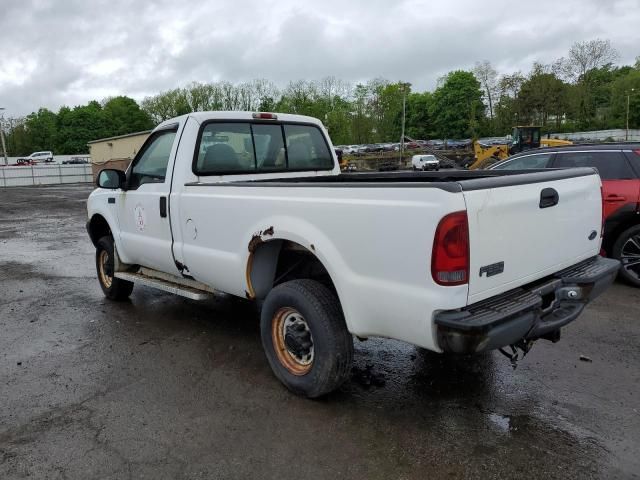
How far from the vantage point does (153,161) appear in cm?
508

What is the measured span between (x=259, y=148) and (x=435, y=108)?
84993 mm

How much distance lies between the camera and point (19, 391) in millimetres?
3967

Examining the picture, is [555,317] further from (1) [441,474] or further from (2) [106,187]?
(2) [106,187]

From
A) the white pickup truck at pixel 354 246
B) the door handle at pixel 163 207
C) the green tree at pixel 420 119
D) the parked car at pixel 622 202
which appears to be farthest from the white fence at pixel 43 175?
the green tree at pixel 420 119

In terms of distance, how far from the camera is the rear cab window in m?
4.70

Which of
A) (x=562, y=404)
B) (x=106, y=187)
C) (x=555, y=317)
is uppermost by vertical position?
(x=106, y=187)

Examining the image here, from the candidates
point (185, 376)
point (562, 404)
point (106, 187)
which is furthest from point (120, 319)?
point (562, 404)

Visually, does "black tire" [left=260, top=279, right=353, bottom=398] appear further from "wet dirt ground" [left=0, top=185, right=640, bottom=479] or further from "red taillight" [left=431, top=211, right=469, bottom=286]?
"red taillight" [left=431, top=211, right=469, bottom=286]

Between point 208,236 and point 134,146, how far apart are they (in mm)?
29934

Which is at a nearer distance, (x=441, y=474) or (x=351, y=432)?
(x=441, y=474)

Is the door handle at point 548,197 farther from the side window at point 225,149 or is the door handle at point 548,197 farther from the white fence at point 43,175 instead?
the white fence at point 43,175

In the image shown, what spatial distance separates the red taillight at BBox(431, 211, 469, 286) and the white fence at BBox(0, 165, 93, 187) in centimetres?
4103

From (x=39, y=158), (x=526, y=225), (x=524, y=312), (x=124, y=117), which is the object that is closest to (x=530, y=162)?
(x=526, y=225)

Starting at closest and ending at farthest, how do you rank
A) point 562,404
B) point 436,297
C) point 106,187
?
point 436,297 < point 562,404 < point 106,187
